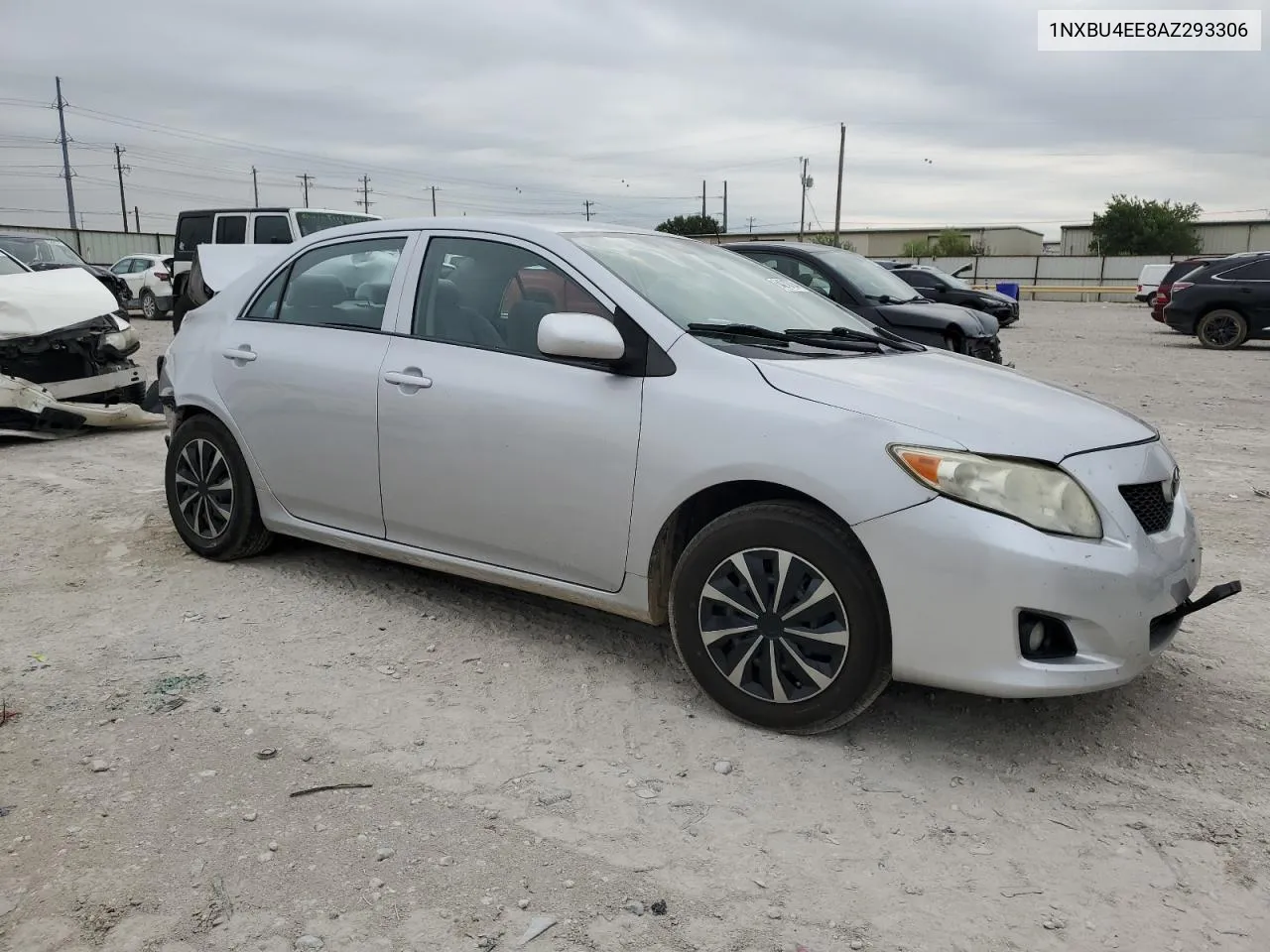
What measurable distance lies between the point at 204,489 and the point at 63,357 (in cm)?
444

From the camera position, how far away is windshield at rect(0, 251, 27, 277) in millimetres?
8914

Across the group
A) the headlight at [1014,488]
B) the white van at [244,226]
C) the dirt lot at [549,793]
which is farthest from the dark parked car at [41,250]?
the headlight at [1014,488]

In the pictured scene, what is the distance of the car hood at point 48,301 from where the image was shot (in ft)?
26.6

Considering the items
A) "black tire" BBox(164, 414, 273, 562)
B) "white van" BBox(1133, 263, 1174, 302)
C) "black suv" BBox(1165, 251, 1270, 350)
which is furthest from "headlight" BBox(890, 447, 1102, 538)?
"white van" BBox(1133, 263, 1174, 302)

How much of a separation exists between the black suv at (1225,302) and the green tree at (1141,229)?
52506 millimetres

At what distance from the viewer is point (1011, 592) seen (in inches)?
113

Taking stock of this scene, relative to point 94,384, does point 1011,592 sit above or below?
above

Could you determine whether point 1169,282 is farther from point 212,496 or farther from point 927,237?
point 927,237

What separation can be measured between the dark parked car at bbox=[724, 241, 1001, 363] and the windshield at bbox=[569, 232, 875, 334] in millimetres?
6015

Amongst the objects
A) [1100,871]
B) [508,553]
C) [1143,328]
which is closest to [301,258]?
[508,553]

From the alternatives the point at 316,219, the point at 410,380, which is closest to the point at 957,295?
the point at 316,219

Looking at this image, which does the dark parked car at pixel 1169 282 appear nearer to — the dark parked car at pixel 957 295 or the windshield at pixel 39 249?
the dark parked car at pixel 957 295

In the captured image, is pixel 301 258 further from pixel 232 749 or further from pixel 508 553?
pixel 232 749

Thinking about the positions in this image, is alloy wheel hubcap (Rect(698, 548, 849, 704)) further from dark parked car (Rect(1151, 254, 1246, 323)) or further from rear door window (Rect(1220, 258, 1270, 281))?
dark parked car (Rect(1151, 254, 1246, 323))
